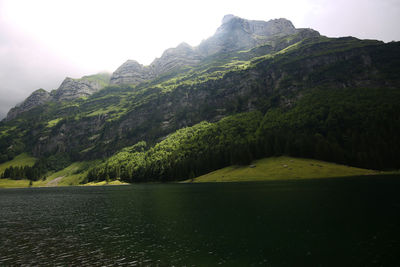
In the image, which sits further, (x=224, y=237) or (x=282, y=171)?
(x=282, y=171)

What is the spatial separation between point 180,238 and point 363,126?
201209 mm

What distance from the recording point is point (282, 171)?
14988 cm

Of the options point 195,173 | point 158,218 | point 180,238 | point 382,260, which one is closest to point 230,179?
point 195,173

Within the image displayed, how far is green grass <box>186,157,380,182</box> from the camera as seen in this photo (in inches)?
5443

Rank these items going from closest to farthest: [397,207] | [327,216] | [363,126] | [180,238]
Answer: [180,238]
[327,216]
[397,207]
[363,126]

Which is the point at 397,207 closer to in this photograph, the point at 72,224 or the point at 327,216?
the point at 327,216

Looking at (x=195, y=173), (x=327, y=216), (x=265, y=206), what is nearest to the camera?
(x=327, y=216)

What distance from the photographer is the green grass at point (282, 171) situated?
454 ft

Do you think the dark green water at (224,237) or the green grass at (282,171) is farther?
the green grass at (282,171)

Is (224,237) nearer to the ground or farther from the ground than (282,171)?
farther from the ground

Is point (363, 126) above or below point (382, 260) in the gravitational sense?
above

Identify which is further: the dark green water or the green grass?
the green grass

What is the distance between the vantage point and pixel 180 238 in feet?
118

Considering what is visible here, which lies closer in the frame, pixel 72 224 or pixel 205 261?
pixel 205 261
